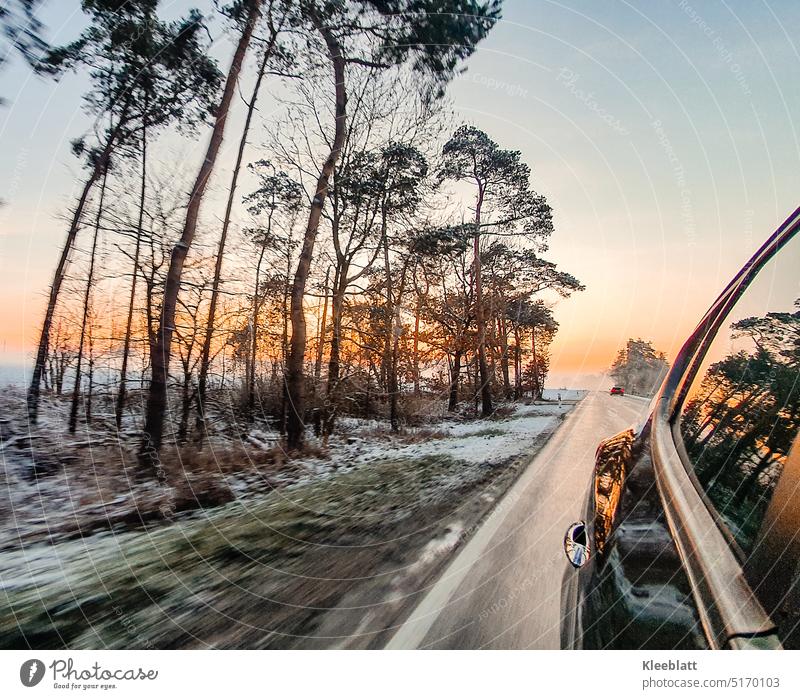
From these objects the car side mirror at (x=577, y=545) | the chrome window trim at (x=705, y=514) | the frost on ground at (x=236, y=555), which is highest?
the chrome window trim at (x=705, y=514)

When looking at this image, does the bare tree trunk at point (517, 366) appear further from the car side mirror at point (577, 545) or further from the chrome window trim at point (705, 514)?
the car side mirror at point (577, 545)

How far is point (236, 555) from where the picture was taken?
284 cm

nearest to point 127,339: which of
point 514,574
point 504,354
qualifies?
point 514,574

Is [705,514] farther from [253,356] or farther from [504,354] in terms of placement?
[504,354]

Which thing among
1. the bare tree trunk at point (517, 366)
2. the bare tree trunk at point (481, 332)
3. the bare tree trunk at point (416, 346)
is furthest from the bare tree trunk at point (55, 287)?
the bare tree trunk at point (517, 366)

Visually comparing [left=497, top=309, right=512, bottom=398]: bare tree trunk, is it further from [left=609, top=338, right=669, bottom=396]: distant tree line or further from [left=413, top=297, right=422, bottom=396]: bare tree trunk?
[left=609, top=338, right=669, bottom=396]: distant tree line

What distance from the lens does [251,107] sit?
5.52 metres

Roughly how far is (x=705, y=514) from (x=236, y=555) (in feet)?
9.65

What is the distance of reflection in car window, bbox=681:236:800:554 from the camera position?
1.01 m

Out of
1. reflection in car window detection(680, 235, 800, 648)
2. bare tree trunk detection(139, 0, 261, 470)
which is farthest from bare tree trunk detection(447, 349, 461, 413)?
reflection in car window detection(680, 235, 800, 648)

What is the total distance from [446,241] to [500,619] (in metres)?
8.64

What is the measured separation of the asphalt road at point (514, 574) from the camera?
5.97ft

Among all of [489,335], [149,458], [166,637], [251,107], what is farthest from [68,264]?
[489,335]
